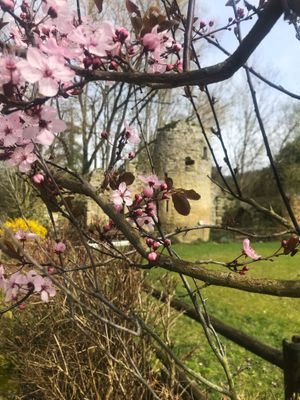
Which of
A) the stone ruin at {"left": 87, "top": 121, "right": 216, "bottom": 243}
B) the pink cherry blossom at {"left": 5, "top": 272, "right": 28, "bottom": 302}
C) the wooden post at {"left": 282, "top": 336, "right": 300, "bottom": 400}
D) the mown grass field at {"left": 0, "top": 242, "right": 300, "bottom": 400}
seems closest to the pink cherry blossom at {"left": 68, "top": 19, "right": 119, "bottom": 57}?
the pink cherry blossom at {"left": 5, "top": 272, "right": 28, "bottom": 302}

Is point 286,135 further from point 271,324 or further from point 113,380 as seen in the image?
point 113,380

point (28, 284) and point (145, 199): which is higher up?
point (145, 199)

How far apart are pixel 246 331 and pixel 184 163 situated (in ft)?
47.1

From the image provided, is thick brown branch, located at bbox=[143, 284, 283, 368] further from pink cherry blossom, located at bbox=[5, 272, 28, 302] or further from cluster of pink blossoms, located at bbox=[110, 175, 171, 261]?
pink cherry blossom, located at bbox=[5, 272, 28, 302]

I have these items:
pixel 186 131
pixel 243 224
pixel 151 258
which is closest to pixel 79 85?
pixel 151 258

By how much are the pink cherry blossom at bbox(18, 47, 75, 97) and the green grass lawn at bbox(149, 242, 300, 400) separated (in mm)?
2248

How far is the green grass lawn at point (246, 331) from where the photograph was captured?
470 cm

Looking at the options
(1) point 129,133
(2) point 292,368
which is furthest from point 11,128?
→ (2) point 292,368

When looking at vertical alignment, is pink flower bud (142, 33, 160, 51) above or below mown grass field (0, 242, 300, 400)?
above

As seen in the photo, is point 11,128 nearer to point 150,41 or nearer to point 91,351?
point 150,41

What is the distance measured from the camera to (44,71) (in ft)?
3.13

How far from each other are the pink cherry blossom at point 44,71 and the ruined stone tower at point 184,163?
19130mm

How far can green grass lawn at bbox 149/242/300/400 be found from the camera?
470 cm

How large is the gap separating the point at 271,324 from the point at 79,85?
249 inches
